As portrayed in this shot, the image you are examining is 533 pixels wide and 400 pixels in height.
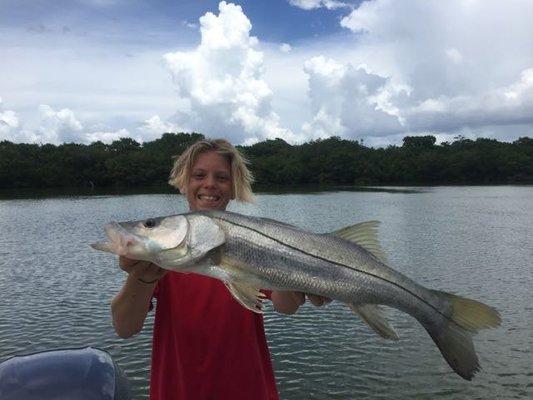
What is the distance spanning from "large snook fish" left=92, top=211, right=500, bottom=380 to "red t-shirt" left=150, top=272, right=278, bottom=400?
0.48m

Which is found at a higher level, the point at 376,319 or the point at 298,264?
the point at 298,264

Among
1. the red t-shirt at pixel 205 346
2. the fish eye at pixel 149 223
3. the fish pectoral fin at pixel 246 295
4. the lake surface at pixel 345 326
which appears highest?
the fish eye at pixel 149 223

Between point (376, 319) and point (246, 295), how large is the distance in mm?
1027

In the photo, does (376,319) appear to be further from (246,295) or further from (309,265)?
(246,295)

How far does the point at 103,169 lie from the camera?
139125 millimetres

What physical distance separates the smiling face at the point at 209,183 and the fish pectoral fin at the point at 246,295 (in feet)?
3.47

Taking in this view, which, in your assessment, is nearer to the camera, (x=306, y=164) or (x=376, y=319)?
(x=376, y=319)

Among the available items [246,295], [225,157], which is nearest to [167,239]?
[246,295]

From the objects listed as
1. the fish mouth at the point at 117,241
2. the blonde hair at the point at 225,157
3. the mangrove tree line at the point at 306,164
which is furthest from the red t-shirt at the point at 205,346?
the mangrove tree line at the point at 306,164

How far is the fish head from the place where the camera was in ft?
Answer: 10.7

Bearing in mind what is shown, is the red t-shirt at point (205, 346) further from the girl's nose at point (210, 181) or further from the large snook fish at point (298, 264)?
the girl's nose at point (210, 181)

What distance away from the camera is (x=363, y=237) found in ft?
12.8

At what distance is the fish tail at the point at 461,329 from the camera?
374cm

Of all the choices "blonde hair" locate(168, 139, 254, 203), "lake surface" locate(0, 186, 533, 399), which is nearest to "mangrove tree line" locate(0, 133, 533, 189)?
"lake surface" locate(0, 186, 533, 399)
